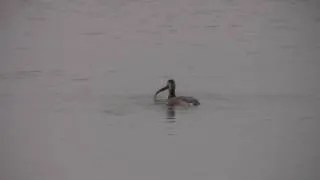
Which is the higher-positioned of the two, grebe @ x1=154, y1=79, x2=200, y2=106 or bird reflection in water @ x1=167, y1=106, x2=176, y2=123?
grebe @ x1=154, y1=79, x2=200, y2=106

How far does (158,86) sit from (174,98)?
0.09 m

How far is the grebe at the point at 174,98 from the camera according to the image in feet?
7.47

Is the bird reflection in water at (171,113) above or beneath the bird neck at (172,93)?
beneath

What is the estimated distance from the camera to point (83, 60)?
7.77ft

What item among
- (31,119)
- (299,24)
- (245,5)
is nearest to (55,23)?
(31,119)

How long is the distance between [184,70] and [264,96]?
13.0 inches

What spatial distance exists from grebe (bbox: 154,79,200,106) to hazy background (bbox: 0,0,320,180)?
28 millimetres

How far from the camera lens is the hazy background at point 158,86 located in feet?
7.39

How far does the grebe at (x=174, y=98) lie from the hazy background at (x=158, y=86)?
0.03 m

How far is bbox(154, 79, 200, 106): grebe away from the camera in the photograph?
2.28 m

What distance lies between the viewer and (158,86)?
7.64 ft

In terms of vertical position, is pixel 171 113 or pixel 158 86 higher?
pixel 158 86

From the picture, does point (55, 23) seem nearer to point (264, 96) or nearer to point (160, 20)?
point (160, 20)

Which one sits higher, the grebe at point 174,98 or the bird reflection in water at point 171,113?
the grebe at point 174,98
